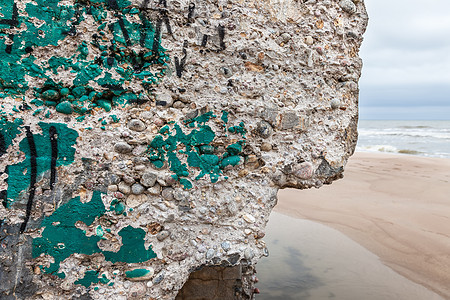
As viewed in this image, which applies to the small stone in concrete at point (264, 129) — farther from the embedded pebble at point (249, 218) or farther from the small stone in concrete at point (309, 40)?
the small stone in concrete at point (309, 40)

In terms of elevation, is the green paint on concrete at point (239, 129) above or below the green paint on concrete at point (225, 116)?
below

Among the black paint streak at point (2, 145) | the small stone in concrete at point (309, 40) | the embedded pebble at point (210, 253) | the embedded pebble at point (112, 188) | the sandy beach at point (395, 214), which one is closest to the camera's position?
the black paint streak at point (2, 145)

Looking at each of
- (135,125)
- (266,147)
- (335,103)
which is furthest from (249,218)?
(335,103)

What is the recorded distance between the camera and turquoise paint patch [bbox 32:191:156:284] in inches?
52.9

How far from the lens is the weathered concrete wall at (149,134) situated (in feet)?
4.35

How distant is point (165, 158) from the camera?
59.0 inches

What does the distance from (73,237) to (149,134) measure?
0.58 meters

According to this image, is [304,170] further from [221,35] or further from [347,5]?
[347,5]

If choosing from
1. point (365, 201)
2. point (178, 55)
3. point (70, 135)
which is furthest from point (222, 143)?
point (365, 201)

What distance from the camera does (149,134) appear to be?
4.84 feet

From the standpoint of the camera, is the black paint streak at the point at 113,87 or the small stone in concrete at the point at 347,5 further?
the small stone in concrete at the point at 347,5

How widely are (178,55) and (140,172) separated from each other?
611 millimetres

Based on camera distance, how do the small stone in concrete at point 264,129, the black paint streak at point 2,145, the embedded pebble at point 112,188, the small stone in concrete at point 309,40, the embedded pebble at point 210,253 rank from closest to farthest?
1. the black paint streak at point 2,145
2. the embedded pebble at point 112,188
3. the embedded pebble at point 210,253
4. the small stone in concrete at point 264,129
5. the small stone in concrete at point 309,40

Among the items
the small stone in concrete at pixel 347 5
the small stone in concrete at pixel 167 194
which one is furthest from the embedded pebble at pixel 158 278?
the small stone in concrete at pixel 347 5
